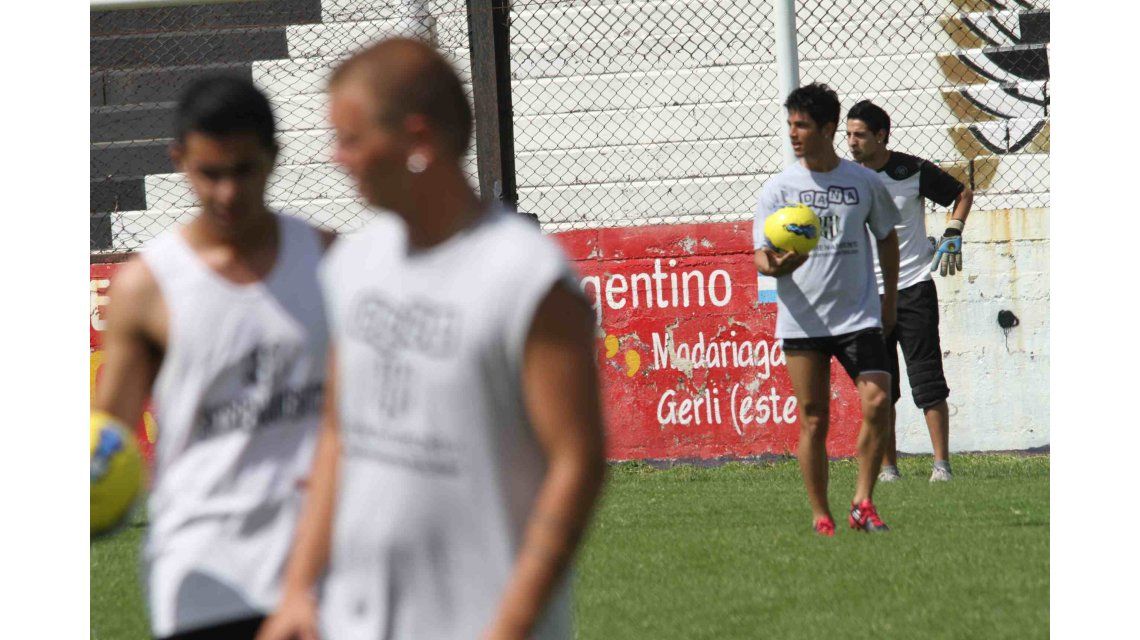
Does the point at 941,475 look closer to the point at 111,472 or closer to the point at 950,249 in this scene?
the point at 950,249

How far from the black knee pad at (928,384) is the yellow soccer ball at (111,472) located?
21.4 ft

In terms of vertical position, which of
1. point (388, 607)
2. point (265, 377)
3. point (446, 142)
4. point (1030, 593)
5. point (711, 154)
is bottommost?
point (1030, 593)

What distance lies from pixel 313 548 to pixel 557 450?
554 millimetres

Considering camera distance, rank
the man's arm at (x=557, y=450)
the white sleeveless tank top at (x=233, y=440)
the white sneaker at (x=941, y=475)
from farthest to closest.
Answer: the white sneaker at (x=941, y=475) → the white sleeveless tank top at (x=233, y=440) → the man's arm at (x=557, y=450)

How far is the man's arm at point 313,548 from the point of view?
105 inches

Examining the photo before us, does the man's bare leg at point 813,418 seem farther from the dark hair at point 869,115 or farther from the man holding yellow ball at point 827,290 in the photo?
the dark hair at point 869,115

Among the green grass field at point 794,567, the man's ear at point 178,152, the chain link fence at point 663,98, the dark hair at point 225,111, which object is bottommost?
the green grass field at point 794,567

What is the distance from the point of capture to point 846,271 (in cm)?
753

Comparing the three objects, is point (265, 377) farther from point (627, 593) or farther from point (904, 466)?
point (904, 466)

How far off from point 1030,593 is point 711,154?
24.4ft

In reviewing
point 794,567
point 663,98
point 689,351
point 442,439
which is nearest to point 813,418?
point 794,567

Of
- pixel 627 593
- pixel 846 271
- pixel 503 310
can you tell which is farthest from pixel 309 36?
pixel 503 310

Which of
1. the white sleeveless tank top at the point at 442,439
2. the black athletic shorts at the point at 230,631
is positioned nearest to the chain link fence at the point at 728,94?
the black athletic shorts at the point at 230,631

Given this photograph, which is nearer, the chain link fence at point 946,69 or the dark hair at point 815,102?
the dark hair at point 815,102
